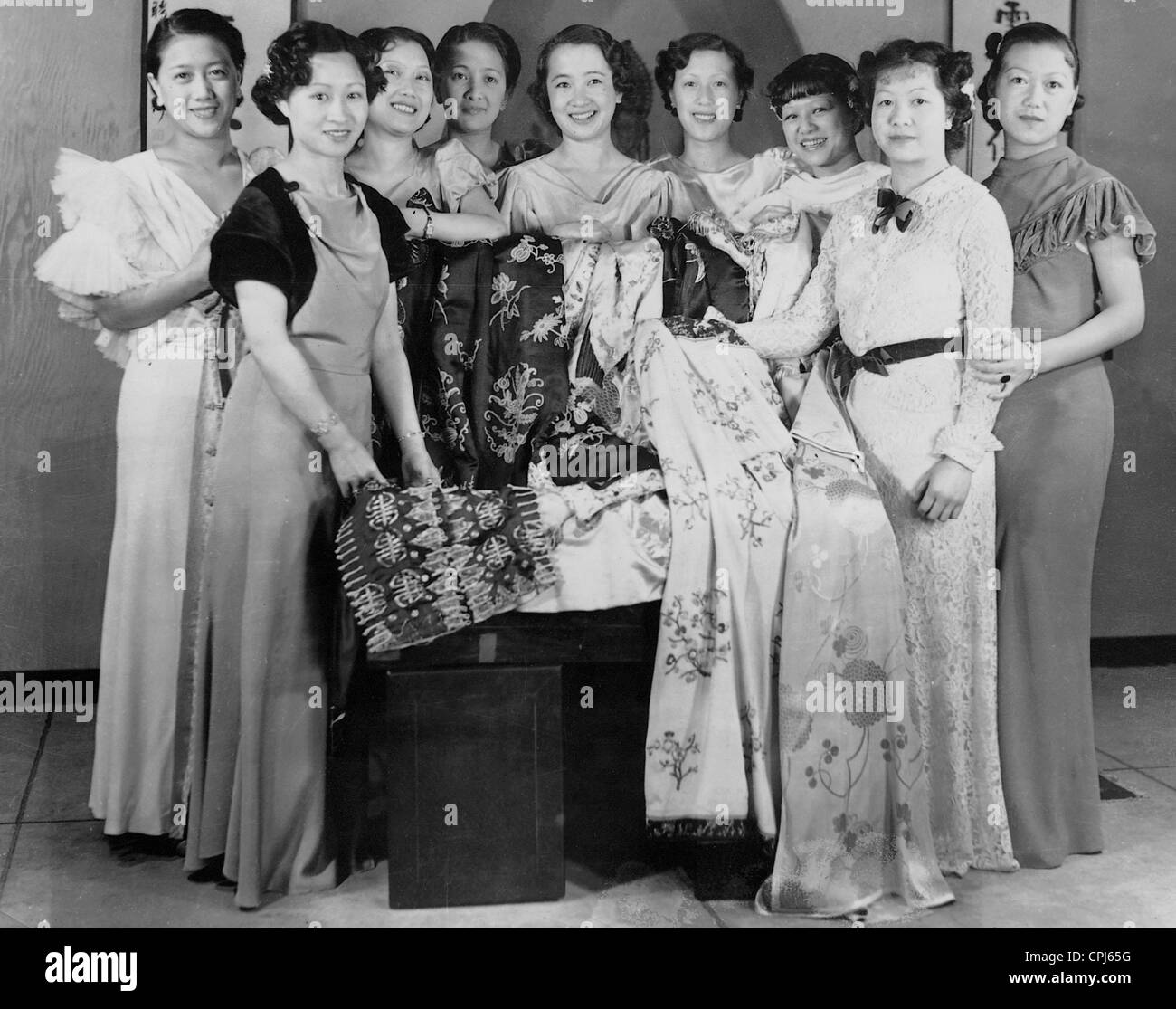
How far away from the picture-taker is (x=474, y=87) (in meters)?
2.77

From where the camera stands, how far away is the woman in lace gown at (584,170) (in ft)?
9.11

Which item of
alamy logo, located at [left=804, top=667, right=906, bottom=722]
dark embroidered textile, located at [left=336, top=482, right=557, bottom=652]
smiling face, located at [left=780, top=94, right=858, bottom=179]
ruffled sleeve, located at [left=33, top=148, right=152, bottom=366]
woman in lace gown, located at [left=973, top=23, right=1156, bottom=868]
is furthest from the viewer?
smiling face, located at [left=780, top=94, right=858, bottom=179]

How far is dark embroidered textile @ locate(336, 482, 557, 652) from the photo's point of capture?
7.88ft

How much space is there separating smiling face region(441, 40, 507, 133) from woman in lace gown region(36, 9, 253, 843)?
0.47 metres

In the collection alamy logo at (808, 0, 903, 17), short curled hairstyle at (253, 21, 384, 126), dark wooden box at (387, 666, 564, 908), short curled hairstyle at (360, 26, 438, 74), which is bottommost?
dark wooden box at (387, 666, 564, 908)

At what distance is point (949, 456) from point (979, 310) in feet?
1.08

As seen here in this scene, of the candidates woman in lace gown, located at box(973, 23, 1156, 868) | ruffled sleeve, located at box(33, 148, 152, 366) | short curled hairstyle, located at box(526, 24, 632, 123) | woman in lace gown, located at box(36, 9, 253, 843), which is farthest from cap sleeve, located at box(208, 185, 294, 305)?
woman in lace gown, located at box(973, 23, 1156, 868)

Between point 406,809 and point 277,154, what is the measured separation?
147 cm

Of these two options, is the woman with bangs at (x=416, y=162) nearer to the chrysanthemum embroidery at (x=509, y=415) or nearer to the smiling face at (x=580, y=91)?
the smiling face at (x=580, y=91)

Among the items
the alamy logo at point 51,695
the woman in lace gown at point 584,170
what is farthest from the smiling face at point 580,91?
the alamy logo at point 51,695

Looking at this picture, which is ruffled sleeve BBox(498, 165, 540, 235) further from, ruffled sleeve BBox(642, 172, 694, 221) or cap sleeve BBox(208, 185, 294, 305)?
cap sleeve BBox(208, 185, 294, 305)

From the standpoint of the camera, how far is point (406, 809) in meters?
2.44
